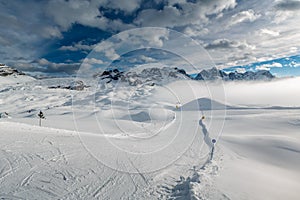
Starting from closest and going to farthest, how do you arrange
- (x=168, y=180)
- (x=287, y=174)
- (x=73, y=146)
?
(x=168, y=180) < (x=287, y=174) < (x=73, y=146)

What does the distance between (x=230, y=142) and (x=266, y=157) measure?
411 cm

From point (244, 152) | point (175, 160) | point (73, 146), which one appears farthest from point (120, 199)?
point (244, 152)

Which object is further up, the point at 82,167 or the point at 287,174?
the point at 82,167

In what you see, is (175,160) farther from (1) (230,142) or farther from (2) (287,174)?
(1) (230,142)

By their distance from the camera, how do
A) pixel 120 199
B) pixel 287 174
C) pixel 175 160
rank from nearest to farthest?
pixel 120 199, pixel 287 174, pixel 175 160

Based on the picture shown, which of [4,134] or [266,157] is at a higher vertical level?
[4,134]

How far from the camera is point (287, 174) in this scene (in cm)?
1178

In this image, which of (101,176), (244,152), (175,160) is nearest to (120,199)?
(101,176)

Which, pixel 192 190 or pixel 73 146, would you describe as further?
pixel 73 146

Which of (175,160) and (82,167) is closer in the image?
(82,167)

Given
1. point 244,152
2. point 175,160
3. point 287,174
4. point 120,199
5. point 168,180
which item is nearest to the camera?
point 120,199

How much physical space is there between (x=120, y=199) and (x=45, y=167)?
4.65 metres

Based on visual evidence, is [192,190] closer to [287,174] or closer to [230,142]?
[287,174]

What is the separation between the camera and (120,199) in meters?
7.51
